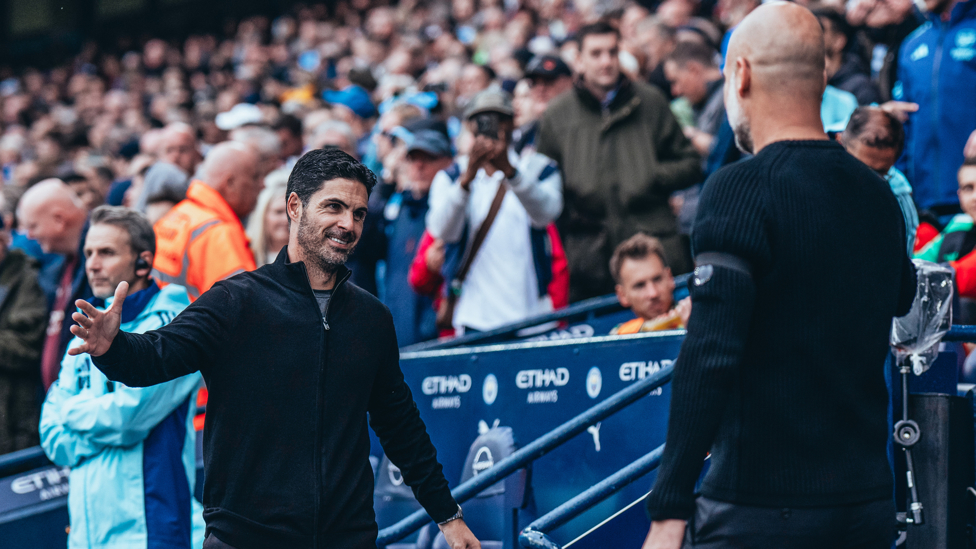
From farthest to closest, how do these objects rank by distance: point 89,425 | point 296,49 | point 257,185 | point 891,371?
point 296,49 → point 257,185 → point 89,425 → point 891,371

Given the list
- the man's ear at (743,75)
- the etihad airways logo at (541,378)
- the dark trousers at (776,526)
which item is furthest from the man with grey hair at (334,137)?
the dark trousers at (776,526)

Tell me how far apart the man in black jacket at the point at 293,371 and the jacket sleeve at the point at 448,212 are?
2892 mm

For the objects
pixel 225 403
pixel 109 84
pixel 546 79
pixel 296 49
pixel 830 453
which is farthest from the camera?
pixel 109 84

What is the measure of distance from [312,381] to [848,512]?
1.56m

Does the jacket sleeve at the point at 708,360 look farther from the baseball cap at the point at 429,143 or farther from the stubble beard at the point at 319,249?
the baseball cap at the point at 429,143

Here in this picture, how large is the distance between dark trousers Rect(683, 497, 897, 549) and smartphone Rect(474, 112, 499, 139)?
414cm

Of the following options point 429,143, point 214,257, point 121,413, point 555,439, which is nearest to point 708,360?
point 555,439

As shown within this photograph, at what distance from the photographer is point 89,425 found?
12.8 feet

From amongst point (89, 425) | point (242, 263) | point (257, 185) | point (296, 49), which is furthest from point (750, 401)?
point (296, 49)

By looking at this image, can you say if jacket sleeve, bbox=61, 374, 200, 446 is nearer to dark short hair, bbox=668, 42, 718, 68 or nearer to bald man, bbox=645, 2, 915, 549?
bald man, bbox=645, 2, 915, 549

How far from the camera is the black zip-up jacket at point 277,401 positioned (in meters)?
2.97

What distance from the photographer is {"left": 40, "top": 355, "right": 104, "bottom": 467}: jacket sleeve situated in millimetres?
4008

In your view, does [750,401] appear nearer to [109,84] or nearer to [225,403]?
[225,403]

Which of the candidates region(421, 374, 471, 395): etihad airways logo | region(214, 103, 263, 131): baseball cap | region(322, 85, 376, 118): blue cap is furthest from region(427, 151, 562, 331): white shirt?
region(322, 85, 376, 118): blue cap
